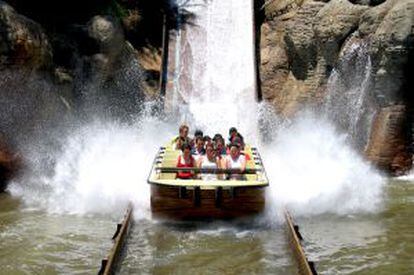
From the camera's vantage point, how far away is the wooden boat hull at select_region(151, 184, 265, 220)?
9617 millimetres


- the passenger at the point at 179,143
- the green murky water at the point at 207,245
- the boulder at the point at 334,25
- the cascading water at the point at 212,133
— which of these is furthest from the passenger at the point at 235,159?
the boulder at the point at 334,25

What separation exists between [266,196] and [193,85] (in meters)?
9.51

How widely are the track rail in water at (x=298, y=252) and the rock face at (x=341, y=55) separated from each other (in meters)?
6.03

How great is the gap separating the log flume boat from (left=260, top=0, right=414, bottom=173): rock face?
5976 millimetres

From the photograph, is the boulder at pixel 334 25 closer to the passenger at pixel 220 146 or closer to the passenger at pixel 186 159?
the passenger at pixel 220 146

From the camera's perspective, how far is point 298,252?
7992 mm

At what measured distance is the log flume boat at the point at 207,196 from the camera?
31.4 feet

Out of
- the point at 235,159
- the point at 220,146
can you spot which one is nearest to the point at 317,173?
the point at 220,146

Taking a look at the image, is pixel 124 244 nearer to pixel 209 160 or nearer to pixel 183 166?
pixel 183 166

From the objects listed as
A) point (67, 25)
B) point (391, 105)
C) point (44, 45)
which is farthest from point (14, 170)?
point (391, 105)

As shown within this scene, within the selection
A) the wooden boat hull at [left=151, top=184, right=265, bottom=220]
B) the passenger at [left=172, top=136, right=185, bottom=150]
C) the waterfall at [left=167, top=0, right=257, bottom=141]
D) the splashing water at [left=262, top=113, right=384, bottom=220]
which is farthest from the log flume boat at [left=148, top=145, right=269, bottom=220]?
the waterfall at [left=167, top=0, right=257, bottom=141]

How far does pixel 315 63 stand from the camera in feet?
60.3

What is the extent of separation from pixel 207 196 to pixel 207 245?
0.91 metres

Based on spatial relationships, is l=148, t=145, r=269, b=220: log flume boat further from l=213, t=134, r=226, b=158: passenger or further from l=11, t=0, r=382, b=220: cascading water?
l=213, t=134, r=226, b=158: passenger
